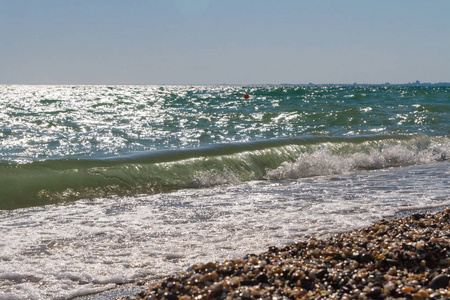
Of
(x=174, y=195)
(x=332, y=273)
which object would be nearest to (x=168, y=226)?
(x=174, y=195)

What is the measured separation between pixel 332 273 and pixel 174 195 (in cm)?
437

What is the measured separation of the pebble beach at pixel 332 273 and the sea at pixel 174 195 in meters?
0.64

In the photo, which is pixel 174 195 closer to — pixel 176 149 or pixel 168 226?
pixel 168 226

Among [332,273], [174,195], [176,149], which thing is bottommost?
[174,195]

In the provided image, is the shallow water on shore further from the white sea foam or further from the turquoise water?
the white sea foam

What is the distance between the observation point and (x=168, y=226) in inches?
199

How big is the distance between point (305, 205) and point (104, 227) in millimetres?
2647

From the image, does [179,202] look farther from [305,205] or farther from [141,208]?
[305,205]

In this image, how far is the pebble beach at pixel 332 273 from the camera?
2.77 meters

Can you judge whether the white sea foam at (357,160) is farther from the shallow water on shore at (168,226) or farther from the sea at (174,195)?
the shallow water on shore at (168,226)

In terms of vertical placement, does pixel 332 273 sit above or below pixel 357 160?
above

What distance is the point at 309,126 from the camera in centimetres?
1673

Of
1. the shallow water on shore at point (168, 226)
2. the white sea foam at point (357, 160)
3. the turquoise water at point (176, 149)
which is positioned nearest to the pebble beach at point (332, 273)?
the shallow water on shore at point (168, 226)

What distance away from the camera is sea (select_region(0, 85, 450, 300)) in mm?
3992
